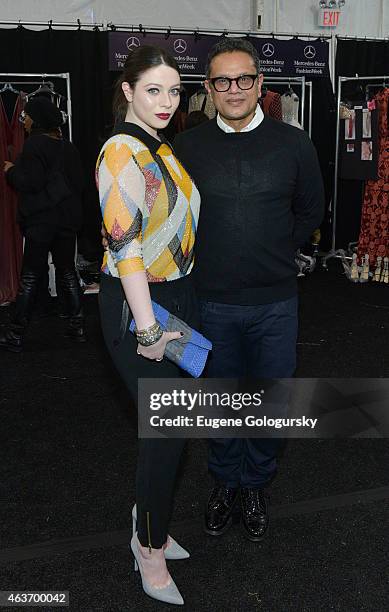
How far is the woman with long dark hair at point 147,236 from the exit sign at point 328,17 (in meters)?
5.80

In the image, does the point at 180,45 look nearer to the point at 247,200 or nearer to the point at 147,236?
the point at 247,200

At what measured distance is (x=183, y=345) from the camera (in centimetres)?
171

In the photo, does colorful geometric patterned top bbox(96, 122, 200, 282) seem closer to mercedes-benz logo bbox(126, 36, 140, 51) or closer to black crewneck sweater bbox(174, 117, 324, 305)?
black crewneck sweater bbox(174, 117, 324, 305)

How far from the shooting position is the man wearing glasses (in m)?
1.95

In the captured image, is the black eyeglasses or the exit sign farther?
the exit sign

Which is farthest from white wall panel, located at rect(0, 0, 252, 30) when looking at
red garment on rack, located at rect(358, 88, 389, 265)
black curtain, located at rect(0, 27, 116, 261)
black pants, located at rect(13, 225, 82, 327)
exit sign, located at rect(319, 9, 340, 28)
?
black pants, located at rect(13, 225, 82, 327)

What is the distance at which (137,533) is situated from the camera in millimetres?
1921

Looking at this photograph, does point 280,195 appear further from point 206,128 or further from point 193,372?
point 193,372

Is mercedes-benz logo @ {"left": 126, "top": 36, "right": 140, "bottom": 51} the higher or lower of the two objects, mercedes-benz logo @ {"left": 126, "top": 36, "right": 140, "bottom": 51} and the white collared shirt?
the higher

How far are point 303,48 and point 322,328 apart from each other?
10.3 feet

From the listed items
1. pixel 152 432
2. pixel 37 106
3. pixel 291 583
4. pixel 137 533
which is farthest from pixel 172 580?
pixel 37 106

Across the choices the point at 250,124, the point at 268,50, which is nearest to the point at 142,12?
the point at 268,50

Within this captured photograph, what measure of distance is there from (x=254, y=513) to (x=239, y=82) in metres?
1.38

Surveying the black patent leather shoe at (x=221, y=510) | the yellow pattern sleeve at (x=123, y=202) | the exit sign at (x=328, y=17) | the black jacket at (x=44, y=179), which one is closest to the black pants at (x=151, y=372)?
the yellow pattern sleeve at (x=123, y=202)
